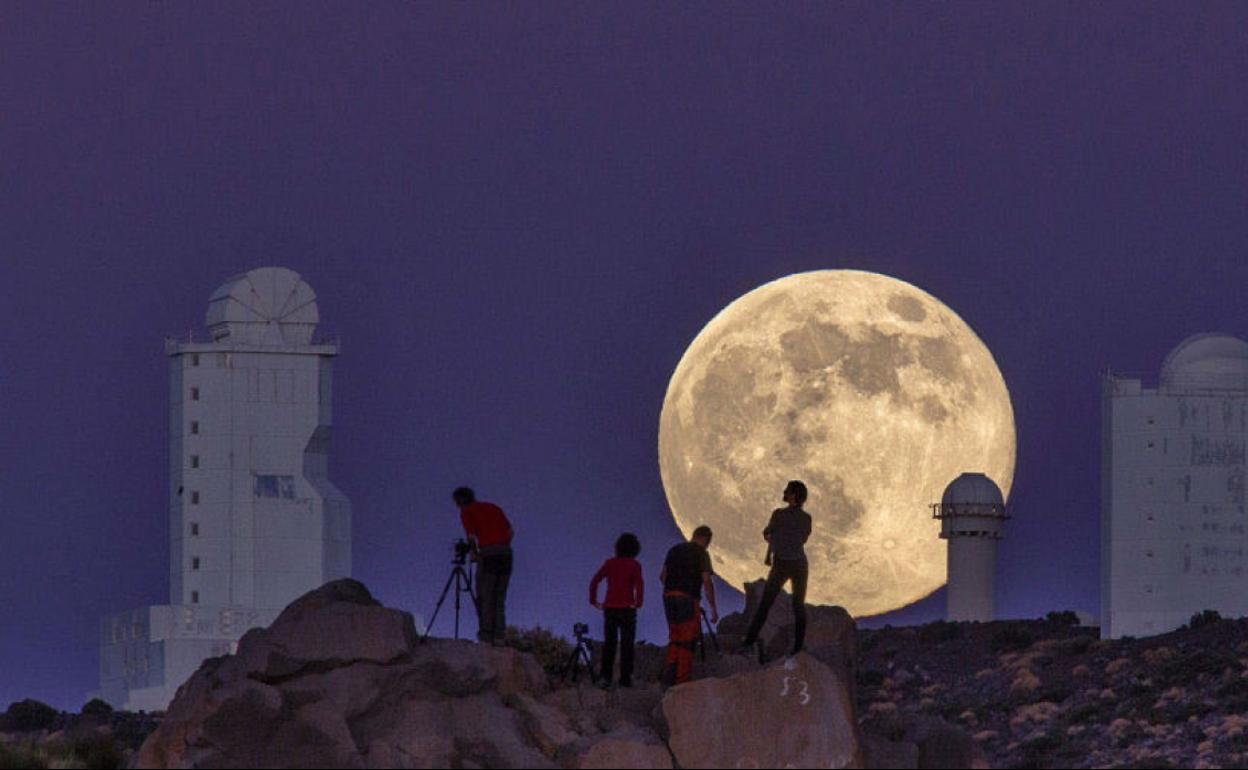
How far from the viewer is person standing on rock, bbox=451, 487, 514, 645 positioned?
40.7 meters

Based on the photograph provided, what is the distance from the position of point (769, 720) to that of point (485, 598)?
4.46 m

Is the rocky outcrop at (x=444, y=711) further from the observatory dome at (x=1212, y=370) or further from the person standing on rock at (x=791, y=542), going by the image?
the observatory dome at (x=1212, y=370)

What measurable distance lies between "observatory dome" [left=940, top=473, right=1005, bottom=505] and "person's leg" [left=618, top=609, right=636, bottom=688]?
44.5 m

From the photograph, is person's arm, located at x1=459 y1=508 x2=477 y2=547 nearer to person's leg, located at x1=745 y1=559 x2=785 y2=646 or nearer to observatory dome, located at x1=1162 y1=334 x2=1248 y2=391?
person's leg, located at x1=745 y1=559 x2=785 y2=646

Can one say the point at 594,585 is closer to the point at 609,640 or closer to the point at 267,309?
the point at 609,640

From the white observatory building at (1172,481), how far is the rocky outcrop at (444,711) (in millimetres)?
66665

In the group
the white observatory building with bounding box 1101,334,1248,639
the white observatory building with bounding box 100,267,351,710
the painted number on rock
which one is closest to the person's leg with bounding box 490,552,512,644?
the painted number on rock

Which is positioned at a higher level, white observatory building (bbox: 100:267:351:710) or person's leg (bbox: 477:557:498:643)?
white observatory building (bbox: 100:267:351:710)

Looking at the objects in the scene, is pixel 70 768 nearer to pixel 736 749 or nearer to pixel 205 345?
pixel 736 749

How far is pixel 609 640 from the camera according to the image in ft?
137

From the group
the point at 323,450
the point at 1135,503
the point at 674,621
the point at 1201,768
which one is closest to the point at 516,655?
the point at 674,621

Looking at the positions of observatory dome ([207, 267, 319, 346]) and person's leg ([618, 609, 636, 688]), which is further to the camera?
observatory dome ([207, 267, 319, 346])

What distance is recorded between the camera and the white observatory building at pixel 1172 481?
10669cm

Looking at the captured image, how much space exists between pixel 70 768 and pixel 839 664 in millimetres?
11199
